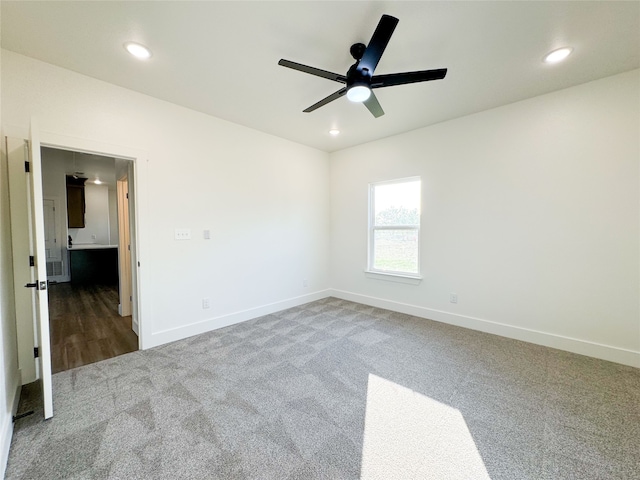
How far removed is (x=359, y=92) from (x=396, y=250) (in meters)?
2.79

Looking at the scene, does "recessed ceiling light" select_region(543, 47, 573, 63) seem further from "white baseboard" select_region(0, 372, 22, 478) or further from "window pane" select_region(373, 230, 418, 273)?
"white baseboard" select_region(0, 372, 22, 478)

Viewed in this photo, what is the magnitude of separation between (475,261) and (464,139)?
160cm

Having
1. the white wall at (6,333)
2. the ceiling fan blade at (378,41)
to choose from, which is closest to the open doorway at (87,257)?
the white wall at (6,333)

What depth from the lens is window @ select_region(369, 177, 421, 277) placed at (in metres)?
4.04

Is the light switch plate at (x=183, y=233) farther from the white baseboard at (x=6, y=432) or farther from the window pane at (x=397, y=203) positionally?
the window pane at (x=397, y=203)

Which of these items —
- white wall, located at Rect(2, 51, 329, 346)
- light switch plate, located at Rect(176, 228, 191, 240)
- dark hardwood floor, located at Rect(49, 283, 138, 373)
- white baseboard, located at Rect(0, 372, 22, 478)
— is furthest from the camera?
light switch plate, located at Rect(176, 228, 191, 240)

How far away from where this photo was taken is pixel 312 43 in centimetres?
209

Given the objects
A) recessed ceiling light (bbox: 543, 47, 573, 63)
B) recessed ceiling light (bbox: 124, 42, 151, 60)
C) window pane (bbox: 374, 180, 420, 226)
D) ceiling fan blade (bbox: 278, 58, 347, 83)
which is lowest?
window pane (bbox: 374, 180, 420, 226)

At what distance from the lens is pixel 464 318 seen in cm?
352

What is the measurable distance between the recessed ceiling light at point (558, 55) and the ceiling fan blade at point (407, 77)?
1.13m

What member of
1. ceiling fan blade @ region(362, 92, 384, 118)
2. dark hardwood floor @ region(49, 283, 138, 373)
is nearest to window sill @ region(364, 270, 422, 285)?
ceiling fan blade @ region(362, 92, 384, 118)

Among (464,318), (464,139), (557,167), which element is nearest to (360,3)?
(464,139)

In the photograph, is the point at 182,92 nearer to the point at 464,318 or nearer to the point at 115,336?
the point at 115,336

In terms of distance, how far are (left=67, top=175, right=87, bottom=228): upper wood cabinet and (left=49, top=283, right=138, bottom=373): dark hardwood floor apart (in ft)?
7.64
